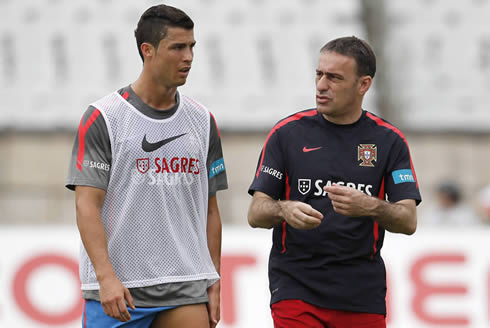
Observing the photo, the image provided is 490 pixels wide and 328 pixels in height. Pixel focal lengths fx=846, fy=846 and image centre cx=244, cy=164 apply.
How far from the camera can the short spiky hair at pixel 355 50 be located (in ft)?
12.6

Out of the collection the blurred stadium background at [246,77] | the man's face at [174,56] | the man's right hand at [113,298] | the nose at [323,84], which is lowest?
the man's right hand at [113,298]

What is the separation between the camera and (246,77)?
550 inches

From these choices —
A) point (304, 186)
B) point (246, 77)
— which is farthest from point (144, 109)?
point (246, 77)

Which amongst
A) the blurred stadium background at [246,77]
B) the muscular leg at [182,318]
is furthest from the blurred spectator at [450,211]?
the muscular leg at [182,318]

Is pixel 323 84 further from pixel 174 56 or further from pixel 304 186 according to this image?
pixel 174 56

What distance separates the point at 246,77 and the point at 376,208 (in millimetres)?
10523

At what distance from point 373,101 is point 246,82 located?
6.85 feet

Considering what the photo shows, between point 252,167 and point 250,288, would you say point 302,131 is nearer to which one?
point 250,288

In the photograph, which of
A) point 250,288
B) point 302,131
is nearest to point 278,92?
point 250,288

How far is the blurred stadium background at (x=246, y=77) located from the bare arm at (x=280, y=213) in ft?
20.4

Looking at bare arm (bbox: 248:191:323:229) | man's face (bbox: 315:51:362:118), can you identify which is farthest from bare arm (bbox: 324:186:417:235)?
man's face (bbox: 315:51:362:118)

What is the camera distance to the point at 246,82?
13.9m

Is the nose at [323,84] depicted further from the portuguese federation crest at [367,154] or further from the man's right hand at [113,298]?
the man's right hand at [113,298]

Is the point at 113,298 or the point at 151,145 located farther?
the point at 151,145
